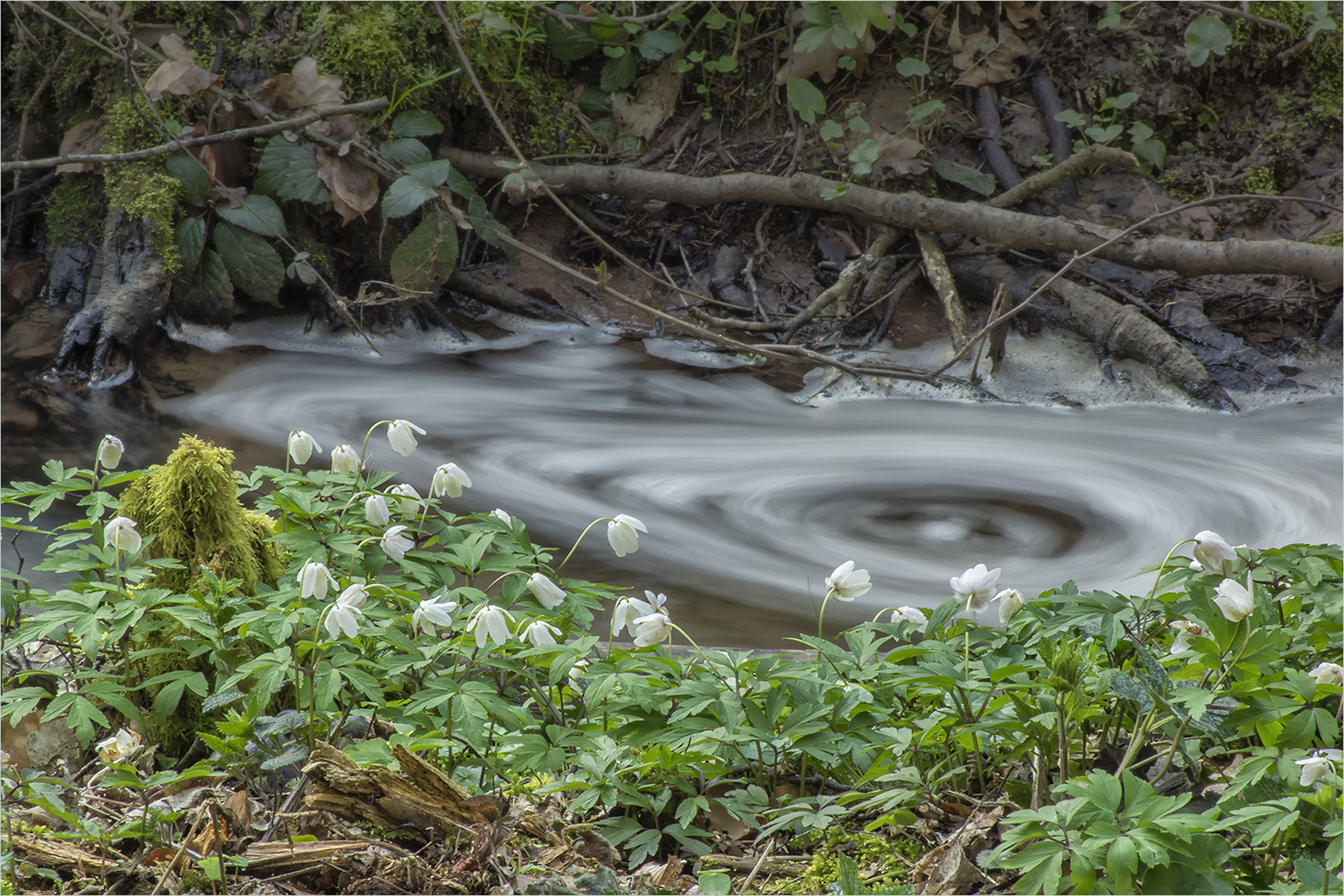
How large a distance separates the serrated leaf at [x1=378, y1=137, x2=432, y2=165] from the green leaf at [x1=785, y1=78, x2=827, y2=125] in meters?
2.34

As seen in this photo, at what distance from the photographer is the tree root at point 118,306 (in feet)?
16.1

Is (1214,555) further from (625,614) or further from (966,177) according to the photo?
(966,177)

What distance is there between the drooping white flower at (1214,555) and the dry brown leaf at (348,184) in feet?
15.3

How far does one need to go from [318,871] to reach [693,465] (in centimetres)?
327

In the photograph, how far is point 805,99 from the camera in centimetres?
593

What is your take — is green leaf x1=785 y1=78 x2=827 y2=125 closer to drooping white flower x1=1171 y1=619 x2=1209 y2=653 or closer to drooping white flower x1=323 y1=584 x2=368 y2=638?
drooping white flower x1=1171 y1=619 x2=1209 y2=653

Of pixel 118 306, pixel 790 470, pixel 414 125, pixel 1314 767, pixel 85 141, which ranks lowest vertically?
pixel 790 470

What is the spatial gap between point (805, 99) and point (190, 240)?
12.4 ft

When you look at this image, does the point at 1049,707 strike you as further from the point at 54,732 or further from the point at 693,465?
the point at 693,465

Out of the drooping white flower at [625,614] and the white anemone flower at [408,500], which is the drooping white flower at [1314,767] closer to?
the drooping white flower at [625,614]

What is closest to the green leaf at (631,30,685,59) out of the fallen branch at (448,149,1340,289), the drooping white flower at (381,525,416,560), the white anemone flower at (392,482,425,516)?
the fallen branch at (448,149,1340,289)

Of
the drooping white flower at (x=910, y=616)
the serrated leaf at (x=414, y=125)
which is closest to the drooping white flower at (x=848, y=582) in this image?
the drooping white flower at (x=910, y=616)

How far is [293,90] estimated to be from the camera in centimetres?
520

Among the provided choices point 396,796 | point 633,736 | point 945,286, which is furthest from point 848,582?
point 945,286
